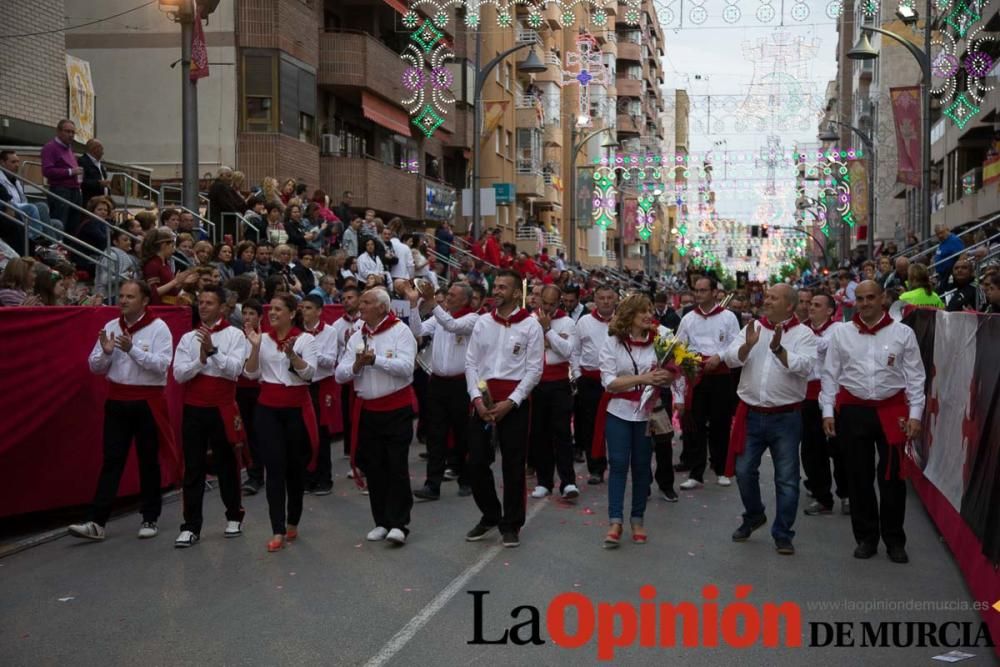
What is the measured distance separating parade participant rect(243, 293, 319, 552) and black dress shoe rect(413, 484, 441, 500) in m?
2.20

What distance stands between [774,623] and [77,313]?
6.66 metres

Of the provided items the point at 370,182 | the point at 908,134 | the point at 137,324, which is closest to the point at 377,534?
the point at 137,324

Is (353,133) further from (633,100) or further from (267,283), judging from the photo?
(633,100)

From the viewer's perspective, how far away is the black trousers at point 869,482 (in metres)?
9.22

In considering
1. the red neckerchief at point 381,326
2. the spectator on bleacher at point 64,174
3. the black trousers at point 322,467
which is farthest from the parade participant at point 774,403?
the spectator on bleacher at point 64,174

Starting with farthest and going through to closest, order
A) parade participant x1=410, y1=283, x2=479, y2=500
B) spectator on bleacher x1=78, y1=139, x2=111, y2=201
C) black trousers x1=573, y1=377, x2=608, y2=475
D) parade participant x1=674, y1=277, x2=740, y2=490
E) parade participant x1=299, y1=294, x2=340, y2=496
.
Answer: spectator on bleacher x1=78, y1=139, x2=111, y2=201 → black trousers x1=573, y1=377, x2=608, y2=475 → parade participant x1=674, y1=277, x2=740, y2=490 → parade participant x1=410, y1=283, x2=479, y2=500 → parade participant x1=299, y1=294, x2=340, y2=496

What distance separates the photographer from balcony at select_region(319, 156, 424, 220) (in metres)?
30.4

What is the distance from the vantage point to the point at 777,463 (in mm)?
9734

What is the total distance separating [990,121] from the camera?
39.9 meters

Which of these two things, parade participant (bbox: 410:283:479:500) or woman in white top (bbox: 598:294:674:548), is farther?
parade participant (bbox: 410:283:479:500)

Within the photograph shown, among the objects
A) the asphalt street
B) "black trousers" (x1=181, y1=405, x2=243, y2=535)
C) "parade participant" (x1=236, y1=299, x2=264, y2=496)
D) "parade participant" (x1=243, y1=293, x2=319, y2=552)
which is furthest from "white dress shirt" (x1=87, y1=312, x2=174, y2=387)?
"parade participant" (x1=236, y1=299, x2=264, y2=496)

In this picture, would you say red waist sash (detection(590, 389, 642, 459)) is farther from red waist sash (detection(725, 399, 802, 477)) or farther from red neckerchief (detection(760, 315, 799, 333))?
red neckerchief (detection(760, 315, 799, 333))

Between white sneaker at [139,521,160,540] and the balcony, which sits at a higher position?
the balcony

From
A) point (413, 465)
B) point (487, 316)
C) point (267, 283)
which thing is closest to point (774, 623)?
point (487, 316)
